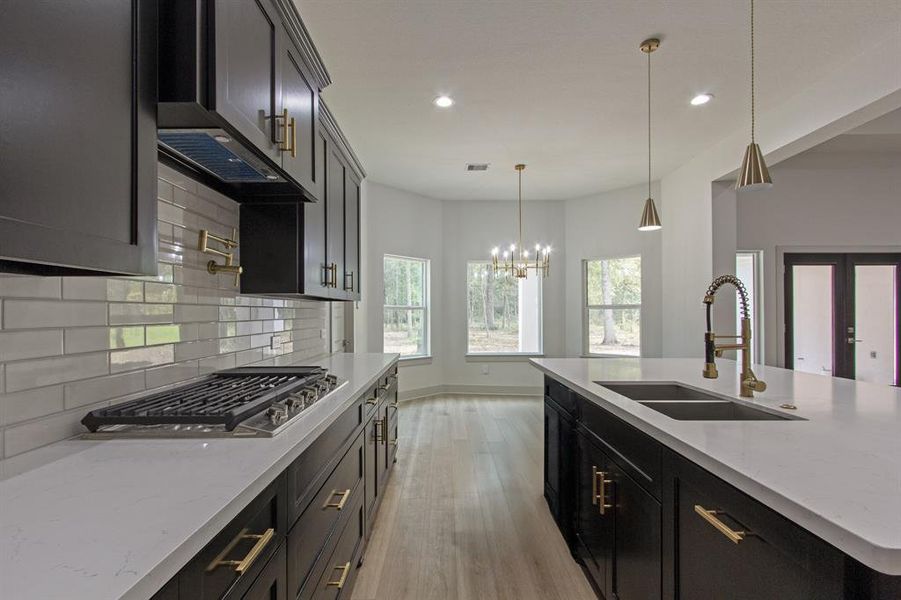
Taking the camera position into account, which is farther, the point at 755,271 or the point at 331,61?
the point at 755,271

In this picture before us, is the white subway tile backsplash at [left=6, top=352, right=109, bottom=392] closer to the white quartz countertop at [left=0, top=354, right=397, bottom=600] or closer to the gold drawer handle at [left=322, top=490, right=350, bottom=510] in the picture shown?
the white quartz countertop at [left=0, top=354, right=397, bottom=600]

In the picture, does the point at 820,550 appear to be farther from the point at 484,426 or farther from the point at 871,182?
the point at 871,182

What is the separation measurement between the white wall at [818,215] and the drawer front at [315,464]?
17.6 feet

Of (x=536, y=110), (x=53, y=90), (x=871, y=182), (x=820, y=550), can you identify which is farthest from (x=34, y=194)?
(x=871, y=182)

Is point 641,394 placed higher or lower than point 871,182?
lower

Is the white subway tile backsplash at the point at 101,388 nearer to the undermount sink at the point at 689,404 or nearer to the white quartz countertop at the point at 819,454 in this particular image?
the white quartz countertop at the point at 819,454

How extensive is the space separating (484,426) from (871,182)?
5435 millimetres

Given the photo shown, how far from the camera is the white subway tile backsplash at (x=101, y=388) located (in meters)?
1.18

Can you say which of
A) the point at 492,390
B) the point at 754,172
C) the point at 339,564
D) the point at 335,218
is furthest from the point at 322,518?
the point at 492,390

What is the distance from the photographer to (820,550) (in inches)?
30.9

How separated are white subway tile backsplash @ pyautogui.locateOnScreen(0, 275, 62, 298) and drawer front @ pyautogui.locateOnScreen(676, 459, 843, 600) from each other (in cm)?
172

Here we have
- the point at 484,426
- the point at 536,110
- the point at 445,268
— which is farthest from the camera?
the point at 445,268

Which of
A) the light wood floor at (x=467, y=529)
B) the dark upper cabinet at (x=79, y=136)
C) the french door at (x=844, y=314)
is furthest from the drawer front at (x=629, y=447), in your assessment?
the french door at (x=844, y=314)

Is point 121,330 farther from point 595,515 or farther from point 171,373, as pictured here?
point 595,515
